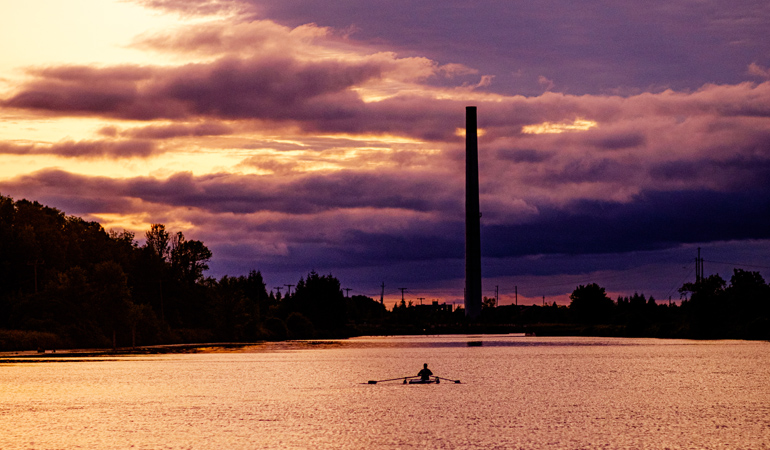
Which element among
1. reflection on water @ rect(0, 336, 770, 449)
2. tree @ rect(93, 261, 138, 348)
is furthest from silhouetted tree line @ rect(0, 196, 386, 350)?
reflection on water @ rect(0, 336, 770, 449)

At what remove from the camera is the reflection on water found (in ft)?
125

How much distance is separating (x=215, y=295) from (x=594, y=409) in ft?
480

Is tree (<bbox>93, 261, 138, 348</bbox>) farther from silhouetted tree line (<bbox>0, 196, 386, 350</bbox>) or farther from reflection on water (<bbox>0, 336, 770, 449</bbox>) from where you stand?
reflection on water (<bbox>0, 336, 770, 449</bbox>)

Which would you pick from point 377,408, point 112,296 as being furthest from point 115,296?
point 377,408

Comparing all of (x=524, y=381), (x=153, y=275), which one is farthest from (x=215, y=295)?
(x=524, y=381)

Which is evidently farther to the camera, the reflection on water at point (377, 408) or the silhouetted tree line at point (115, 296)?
the silhouetted tree line at point (115, 296)

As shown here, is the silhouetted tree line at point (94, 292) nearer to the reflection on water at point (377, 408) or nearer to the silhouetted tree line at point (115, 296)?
the silhouetted tree line at point (115, 296)

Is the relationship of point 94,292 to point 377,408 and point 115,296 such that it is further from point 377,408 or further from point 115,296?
point 377,408

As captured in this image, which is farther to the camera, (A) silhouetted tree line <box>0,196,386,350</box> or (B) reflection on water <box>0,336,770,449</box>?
(A) silhouetted tree line <box>0,196,386,350</box>

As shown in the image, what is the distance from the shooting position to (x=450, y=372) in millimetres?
84688

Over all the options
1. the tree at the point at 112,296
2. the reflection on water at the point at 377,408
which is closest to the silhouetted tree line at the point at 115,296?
the tree at the point at 112,296

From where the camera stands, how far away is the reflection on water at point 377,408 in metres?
38.1

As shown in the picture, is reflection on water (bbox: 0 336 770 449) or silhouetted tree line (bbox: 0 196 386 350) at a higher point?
silhouetted tree line (bbox: 0 196 386 350)

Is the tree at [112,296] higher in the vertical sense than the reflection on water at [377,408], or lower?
higher
